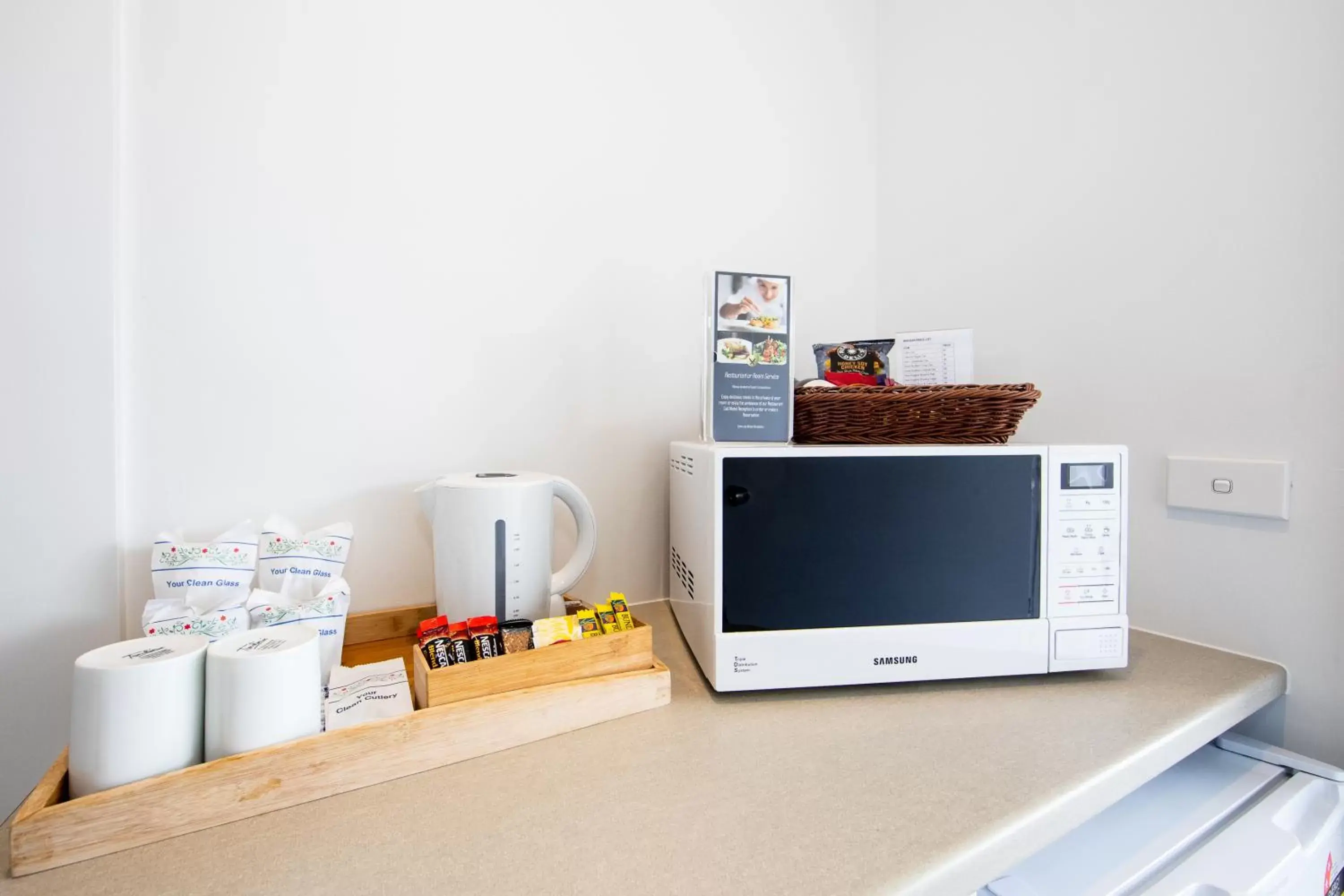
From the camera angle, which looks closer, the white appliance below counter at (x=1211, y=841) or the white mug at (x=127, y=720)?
the white mug at (x=127, y=720)

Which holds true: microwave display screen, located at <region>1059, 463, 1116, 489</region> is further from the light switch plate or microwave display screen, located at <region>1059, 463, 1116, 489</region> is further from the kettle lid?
the kettle lid

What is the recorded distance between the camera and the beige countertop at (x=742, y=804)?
0.44 m

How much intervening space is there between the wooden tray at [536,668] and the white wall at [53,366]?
1.36ft

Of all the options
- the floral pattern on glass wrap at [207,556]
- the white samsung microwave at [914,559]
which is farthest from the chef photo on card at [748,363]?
the floral pattern on glass wrap at [207,556]

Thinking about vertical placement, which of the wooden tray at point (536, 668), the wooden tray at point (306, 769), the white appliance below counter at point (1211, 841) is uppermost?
the wooden tray at point (536, 668)

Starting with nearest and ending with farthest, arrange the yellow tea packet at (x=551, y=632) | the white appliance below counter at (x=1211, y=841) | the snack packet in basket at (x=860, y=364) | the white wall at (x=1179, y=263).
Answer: the white appliance below counter at (x=1211, y=841) → the yellow tea packet at (x=551, y=632) → the white wall at (x=1179, y=263) → the snack packet in basket at (x=860, y=364)

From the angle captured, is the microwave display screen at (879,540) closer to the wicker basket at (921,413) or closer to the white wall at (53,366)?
the wicker basket at (921,413)

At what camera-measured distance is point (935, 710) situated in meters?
0.70

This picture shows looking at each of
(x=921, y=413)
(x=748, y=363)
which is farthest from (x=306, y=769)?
(x=921, y=413)

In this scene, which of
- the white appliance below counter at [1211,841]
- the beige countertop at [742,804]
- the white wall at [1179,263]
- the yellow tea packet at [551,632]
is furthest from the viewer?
the white wall at [1179,263]

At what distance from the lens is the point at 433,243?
0.91 m

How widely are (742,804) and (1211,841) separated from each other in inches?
20.7

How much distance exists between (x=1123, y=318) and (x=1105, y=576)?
1.44 ft

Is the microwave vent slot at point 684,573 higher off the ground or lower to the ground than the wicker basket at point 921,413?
lower
